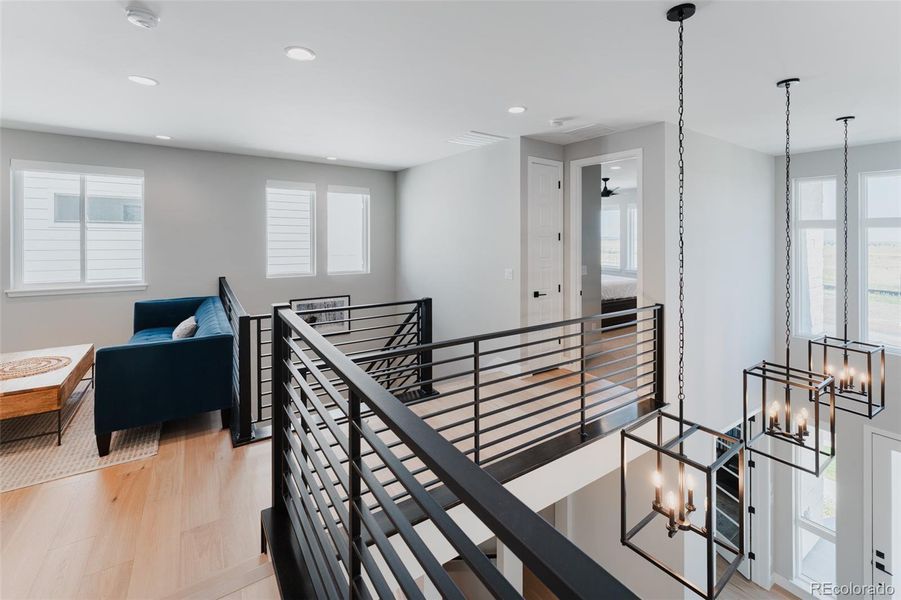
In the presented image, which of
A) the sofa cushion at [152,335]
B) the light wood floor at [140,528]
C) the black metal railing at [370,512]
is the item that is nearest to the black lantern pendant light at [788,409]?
the black metal railing at [370,512]

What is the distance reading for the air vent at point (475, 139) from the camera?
4.57 metres

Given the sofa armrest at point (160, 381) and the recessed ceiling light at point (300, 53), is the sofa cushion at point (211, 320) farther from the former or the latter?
the recessed ceiling light at point (300, 53)

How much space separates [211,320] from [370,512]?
3422 millimetres

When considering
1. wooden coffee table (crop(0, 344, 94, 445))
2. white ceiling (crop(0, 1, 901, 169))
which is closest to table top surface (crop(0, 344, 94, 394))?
wooden coffee table (crop(0, 344, 94, 445))

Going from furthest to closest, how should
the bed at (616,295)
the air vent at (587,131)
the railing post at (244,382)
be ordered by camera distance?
the bed at (616,295)
the air vent at (587,131)
the railing post at (244,382)

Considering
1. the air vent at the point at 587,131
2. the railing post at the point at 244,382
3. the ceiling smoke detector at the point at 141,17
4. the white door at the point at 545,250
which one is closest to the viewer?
the ceiling smoke detector at the point at 141,17

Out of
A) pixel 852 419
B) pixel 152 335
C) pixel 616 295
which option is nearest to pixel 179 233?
pixel 152 335

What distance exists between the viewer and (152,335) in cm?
449

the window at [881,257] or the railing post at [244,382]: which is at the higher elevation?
the window at [881,257]

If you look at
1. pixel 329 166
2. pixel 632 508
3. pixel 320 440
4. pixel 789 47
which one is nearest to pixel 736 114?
pixel 789 47

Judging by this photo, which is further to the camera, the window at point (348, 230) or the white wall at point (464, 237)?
the window at point (348, 230)

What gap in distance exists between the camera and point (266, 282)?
19.4 ft

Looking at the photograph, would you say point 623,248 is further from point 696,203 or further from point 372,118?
point 372,118

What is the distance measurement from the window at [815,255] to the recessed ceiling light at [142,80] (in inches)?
278
